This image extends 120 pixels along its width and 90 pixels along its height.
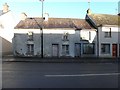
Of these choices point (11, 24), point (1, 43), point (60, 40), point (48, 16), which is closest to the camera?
point (60, 40)

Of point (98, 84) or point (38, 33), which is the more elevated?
point (38, 33)

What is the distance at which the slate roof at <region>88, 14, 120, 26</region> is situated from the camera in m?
51.3

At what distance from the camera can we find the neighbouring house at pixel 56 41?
162 feet

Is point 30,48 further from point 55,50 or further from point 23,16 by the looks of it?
point 23,16

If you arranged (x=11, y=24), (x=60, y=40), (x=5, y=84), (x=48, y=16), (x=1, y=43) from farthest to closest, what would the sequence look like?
1. (x=11, y=24)
2. (x=1, y=43)
3. (x=48, y=16)
4. (x=60, y=40)
5. (x=5, y=84)

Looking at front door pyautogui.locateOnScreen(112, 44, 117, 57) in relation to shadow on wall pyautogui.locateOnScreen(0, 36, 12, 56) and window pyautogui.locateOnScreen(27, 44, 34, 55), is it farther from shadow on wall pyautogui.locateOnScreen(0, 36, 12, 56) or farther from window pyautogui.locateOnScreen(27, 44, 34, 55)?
shadow on wall pyautogui.locateOnScreen(0, 36, 12, 56)

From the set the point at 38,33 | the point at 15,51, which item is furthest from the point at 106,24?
the point at 15,51

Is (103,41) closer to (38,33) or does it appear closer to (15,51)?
(38,33)

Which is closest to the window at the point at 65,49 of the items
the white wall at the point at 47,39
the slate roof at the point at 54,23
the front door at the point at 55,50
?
the white wall at the point at 47,39

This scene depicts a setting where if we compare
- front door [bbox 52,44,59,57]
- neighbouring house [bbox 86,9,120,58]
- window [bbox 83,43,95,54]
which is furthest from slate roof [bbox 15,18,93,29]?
front door [bbox 52,44,59,57]

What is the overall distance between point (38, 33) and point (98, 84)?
128ft

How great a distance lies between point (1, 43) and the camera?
59062mm

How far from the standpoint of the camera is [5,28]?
62.2 meters

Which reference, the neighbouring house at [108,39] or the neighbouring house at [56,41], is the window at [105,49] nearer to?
the neighbouring house at [108,39]
